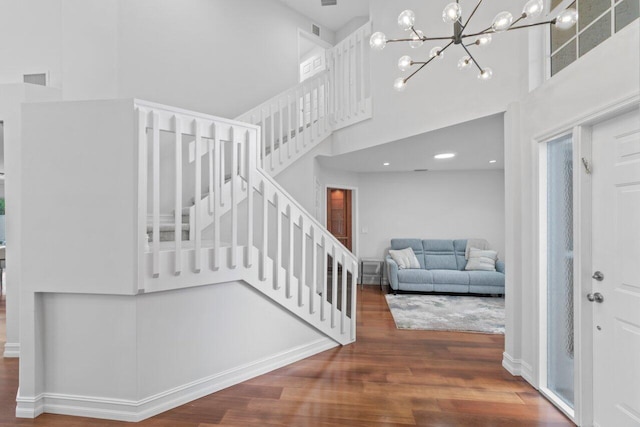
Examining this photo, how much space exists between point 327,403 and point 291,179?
2.99m

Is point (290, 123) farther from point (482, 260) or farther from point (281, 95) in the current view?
point (482, 260)

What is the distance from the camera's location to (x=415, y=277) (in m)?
5.49

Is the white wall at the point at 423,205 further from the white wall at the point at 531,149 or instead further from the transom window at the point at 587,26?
the transom window at the point at 587,26

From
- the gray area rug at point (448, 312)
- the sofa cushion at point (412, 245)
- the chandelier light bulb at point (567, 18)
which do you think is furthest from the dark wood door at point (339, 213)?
the chandelier light bulb at point (567, 18)

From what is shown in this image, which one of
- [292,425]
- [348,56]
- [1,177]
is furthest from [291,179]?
[1,177]

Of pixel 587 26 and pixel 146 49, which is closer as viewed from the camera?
pixel 587 26

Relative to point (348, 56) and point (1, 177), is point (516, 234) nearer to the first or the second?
point (348, 56)

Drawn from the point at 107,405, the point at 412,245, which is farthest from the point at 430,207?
the point at 107,405

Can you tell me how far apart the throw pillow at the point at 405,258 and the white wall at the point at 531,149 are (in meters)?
2.97

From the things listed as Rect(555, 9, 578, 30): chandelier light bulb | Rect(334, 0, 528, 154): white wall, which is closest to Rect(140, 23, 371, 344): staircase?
Rect(334, 0, 528, 154): white wall

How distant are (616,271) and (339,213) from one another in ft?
17.2

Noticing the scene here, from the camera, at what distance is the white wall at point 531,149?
1816 millimetres

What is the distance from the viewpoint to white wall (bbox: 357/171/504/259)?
628 centimetres

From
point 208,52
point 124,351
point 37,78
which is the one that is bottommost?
point 124,351
